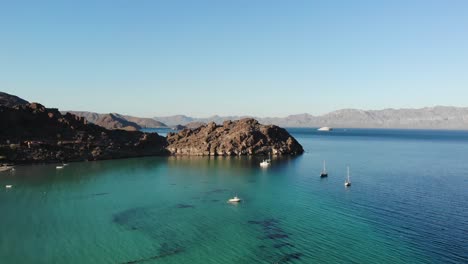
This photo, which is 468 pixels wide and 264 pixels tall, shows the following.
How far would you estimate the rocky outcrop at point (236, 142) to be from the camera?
458ft

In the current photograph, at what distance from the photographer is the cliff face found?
110688mm

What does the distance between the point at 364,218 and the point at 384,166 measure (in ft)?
211

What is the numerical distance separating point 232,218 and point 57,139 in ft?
304

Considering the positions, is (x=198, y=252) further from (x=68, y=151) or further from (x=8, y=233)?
(x=68, y=151)

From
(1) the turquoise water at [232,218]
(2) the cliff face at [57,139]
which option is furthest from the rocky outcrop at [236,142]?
(1) the turquoise water at [232,218]

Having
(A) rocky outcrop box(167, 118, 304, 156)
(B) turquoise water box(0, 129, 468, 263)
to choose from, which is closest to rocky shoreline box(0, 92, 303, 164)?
(A) rocky outcrop box(167, 118, 304, 156)

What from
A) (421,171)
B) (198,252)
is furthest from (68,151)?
(421,171)

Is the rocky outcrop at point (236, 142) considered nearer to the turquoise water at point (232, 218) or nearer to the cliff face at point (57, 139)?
the cliff face at point (57, 139)

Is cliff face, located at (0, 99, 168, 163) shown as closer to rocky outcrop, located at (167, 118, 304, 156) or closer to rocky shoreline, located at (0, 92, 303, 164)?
rocky shoreline, located at (0, 92, 303, 164)

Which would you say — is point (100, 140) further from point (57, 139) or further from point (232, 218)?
point (232, 218)

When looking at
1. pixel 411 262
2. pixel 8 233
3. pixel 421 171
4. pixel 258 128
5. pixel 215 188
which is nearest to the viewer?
pixel 411 262

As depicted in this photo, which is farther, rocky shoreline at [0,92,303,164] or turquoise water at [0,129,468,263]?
rocky shoreline at [0,92,303,164]

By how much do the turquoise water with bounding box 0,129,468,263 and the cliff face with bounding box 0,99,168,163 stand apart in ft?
62.7

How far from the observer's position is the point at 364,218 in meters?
50.7
